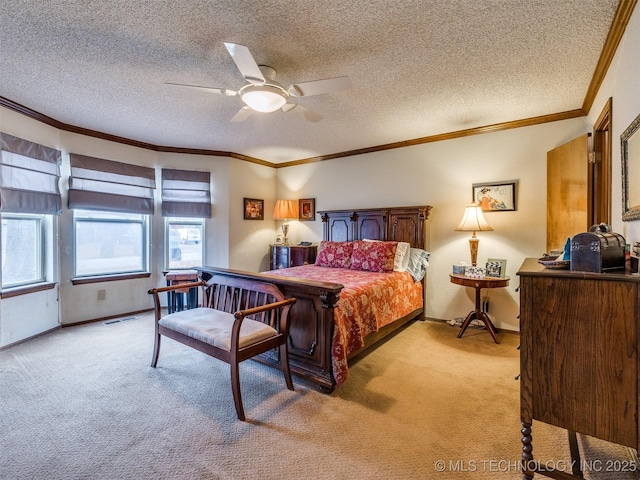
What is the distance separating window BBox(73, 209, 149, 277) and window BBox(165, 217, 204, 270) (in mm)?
312

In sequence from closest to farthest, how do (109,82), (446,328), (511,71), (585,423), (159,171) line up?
(585,423)
(511,71)
(109,82)
(446,328)
(159,171)

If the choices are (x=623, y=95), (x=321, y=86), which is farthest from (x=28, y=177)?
(x=623, y=95)

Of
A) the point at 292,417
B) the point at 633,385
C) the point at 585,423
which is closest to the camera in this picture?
the point at 633,385

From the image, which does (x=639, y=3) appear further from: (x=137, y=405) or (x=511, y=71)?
(x=137, y=405)

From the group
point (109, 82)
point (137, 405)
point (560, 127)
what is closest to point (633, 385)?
point (137, 405)

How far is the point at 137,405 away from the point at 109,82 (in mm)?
2640

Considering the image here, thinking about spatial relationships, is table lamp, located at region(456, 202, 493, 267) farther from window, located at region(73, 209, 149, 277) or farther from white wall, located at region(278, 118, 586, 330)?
window, located at region(73, 209, 149, 277)

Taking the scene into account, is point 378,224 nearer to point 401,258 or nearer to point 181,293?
point 401,258

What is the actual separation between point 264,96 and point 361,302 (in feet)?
6.05

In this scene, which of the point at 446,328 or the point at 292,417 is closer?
the point at 292,417

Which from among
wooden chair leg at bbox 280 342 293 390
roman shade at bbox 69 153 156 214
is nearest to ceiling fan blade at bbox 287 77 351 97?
wooden chair leg at bbox 280 342 293 390

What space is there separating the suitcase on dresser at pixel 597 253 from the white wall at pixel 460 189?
251 centimetres

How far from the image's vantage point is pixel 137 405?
2199 millimetres

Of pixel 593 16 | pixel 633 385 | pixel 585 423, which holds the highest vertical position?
pixel 593 16
